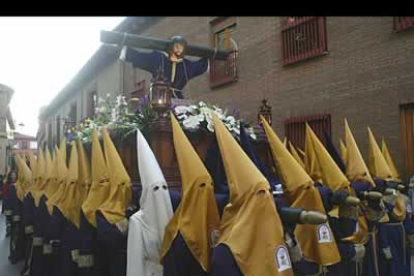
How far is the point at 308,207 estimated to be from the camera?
103 inches

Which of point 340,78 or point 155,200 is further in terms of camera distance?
point 340,78

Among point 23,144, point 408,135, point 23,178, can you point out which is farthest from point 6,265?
point 23,144

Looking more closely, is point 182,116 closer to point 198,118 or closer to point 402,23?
point 198,118

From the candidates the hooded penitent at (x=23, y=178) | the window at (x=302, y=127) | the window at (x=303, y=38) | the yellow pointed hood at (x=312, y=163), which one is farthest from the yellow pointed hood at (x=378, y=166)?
the hooded penitent at (x=23, y=178)

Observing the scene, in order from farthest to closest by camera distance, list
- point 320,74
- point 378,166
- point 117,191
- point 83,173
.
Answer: point 320,74
point 378,166
point 83,173
point 117,191

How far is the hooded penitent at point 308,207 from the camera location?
2.61m

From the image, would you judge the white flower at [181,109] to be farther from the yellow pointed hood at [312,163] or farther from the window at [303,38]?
the window at [303,38]

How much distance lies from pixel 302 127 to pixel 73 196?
Answer: 501 centimetres

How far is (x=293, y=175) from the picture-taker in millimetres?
2705

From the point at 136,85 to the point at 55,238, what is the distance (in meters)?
9.66

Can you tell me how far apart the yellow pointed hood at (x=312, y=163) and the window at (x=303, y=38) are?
442 centimetres
